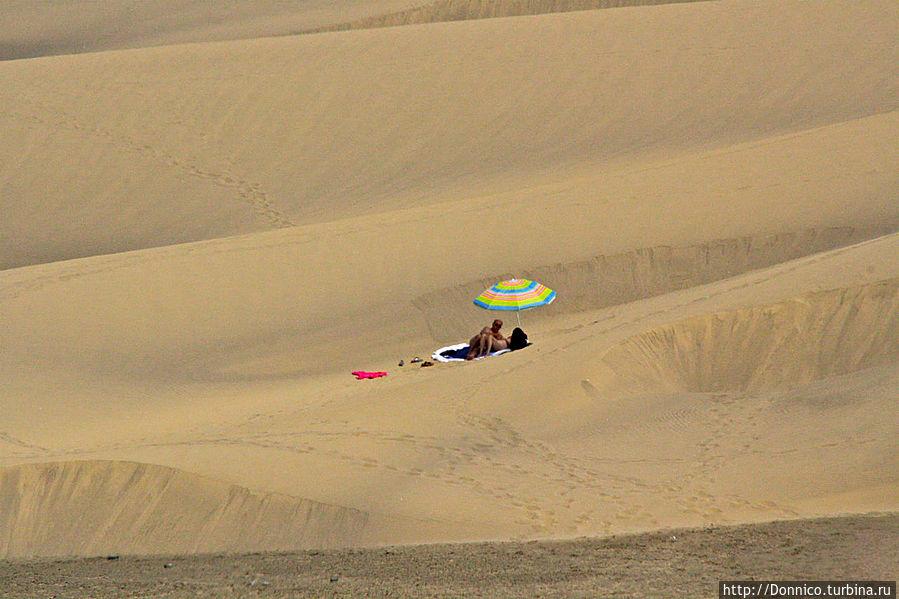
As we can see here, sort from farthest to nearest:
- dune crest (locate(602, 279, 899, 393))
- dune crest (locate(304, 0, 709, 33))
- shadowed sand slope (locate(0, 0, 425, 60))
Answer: shadowed sand slope (locate(0, 0, 425, 60))
dune crest (locate(304, 0, 709, 33))
dune crest (locate(602, 279, 899, 393))

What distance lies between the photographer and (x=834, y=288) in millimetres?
11508

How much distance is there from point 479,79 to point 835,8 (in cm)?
909

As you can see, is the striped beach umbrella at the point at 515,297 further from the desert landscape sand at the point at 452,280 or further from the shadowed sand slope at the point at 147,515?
the shadowed sand slope at the point at 147,515

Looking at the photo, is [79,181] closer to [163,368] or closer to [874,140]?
[163,368]

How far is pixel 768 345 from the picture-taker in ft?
36.6

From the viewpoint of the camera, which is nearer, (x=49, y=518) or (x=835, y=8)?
(x=49, y=518)

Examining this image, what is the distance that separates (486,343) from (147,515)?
488 cm

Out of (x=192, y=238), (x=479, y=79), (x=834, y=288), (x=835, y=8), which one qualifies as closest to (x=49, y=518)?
(x=834, y=288)

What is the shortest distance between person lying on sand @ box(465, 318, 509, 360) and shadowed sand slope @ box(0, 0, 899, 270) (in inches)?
152

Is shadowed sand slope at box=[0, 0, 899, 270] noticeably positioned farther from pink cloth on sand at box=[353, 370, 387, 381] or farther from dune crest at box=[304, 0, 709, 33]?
dune crest at box=[304, 0, 709, 33]

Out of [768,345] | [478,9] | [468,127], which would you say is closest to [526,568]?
[768,345]

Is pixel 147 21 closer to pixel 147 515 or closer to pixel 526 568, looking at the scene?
pixel 147 515

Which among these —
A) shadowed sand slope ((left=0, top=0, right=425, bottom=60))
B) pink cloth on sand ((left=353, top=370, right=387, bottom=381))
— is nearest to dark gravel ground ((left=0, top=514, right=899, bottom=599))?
pink cloth on sand ((left=353, top=370, right=387, bottom=381))

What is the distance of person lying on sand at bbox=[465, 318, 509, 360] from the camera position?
41.8ft
